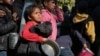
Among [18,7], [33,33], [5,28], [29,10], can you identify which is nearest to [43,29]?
[33,33]

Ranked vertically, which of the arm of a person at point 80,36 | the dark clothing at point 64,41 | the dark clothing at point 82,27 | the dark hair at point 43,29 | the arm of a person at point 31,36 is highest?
the dark hair at point 43,29

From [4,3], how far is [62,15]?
964 mm

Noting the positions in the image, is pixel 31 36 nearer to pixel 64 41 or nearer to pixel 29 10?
pixel 29 10

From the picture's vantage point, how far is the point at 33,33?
6.73m

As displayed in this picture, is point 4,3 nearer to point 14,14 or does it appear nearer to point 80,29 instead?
point 14,14

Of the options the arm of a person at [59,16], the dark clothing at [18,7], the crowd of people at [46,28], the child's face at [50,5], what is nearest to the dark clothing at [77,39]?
the crowd of people at [46,28]

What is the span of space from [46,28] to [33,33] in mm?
209

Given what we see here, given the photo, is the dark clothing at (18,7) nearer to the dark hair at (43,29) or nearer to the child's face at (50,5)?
the child's face at (50,5)

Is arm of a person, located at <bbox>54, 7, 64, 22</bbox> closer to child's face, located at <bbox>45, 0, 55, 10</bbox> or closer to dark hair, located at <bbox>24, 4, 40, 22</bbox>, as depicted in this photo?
child's face, located at <bbox>45, 0, 55, 10</bbox>

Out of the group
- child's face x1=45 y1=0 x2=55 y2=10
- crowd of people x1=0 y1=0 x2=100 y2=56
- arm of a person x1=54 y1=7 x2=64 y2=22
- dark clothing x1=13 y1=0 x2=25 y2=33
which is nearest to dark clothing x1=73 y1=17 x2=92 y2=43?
crowd of people x1=0 y1=0 x2=100 y2=56

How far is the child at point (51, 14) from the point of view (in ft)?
23.2

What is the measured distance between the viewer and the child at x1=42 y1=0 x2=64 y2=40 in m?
7.07

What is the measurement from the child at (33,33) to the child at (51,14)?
9.5 inches

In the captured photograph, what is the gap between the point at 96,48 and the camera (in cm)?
716
